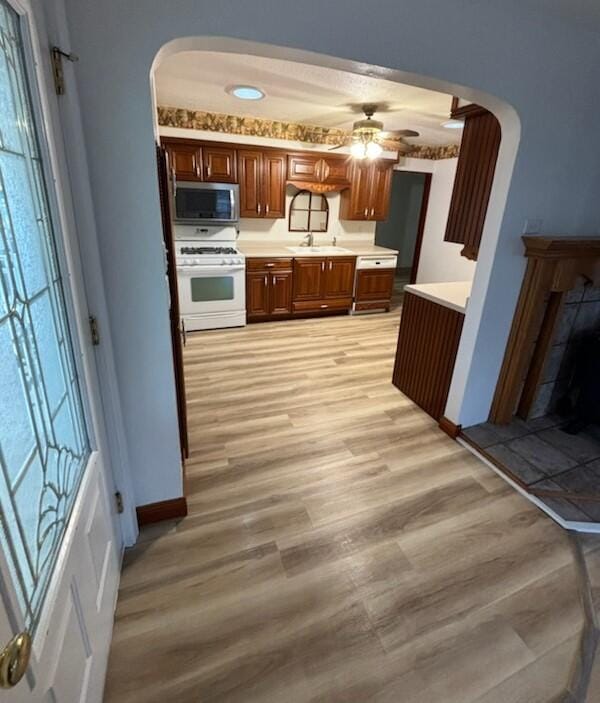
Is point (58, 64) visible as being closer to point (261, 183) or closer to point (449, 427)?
point (449, 427)

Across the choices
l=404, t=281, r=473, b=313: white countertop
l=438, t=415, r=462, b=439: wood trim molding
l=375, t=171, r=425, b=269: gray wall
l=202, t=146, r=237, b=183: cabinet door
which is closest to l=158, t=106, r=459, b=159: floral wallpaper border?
l=202, t=146, r=237, b=183: cabinet door

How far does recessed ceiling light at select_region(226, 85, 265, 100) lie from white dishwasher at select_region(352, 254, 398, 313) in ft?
7.52

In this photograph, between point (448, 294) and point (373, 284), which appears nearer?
point (448, 294)

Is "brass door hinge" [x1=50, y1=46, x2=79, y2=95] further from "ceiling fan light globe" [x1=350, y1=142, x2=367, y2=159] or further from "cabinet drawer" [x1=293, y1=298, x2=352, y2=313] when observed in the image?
"cabinet drawer" [x1=293, y1=298, x2=352, y2=313]

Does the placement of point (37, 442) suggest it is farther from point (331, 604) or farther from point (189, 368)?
point (189, 368)

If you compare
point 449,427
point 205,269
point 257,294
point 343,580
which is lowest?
point 343,580

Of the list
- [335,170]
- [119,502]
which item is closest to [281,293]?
[335,170]

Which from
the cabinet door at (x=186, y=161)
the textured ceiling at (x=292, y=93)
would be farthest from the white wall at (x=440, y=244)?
the cabinet door at (x=186, y=161)

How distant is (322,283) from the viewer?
4.86m

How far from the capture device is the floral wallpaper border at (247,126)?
396cm

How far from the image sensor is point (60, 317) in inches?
42.4

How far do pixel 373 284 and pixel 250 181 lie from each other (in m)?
2.11

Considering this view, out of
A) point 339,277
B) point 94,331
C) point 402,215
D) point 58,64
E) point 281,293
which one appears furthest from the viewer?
point 402,215

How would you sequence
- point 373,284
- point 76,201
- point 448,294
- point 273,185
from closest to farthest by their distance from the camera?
point 76,201 < point 448,294 < point 273,185 < point 373,284
